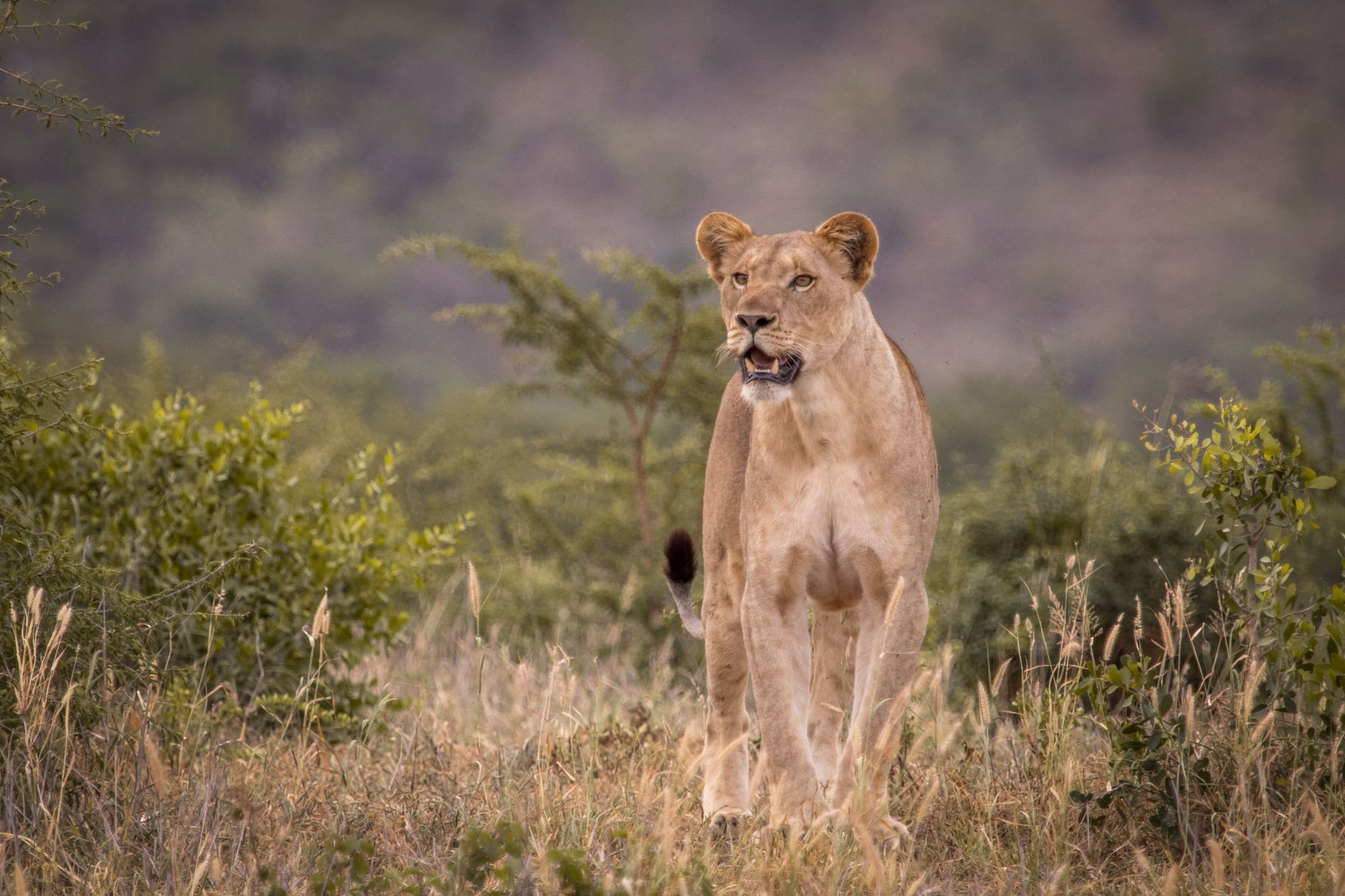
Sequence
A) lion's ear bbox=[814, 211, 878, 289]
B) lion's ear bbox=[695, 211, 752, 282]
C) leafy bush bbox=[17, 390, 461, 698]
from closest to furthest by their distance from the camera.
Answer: lion's ear bbox=[814, 211, 878, 289], lion's ear bbox=[695, 211, 752, 282], leafy bush bbox=[17, 390, 461, 698]

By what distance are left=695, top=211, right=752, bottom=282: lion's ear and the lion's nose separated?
1.76 feet

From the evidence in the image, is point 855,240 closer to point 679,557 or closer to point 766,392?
point 766,392

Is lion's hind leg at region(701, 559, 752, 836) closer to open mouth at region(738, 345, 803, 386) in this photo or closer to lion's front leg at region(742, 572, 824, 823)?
lion's front leg at region(742, 572, 824, 823)

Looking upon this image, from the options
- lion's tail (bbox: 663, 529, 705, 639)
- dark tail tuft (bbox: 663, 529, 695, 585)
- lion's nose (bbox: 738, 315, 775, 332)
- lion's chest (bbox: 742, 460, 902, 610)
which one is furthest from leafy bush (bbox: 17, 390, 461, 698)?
lion's nose (bbox: 738, 315, 775, 332)

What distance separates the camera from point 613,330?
9516 millimetres

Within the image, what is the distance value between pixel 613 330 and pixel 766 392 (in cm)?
567

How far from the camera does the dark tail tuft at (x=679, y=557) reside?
4.75 m

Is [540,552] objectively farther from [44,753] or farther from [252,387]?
[44,753]

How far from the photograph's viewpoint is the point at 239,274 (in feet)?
245

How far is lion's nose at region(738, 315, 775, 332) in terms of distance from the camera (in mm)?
3914

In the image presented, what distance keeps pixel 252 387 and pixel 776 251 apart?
10.3 ft

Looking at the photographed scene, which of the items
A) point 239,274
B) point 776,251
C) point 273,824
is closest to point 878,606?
point 776,251

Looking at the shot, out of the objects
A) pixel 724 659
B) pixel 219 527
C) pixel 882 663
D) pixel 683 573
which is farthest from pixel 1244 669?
pixel 219 527

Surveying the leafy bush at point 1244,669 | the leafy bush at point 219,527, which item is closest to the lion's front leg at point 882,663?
the leafy bush at point 1244,669
